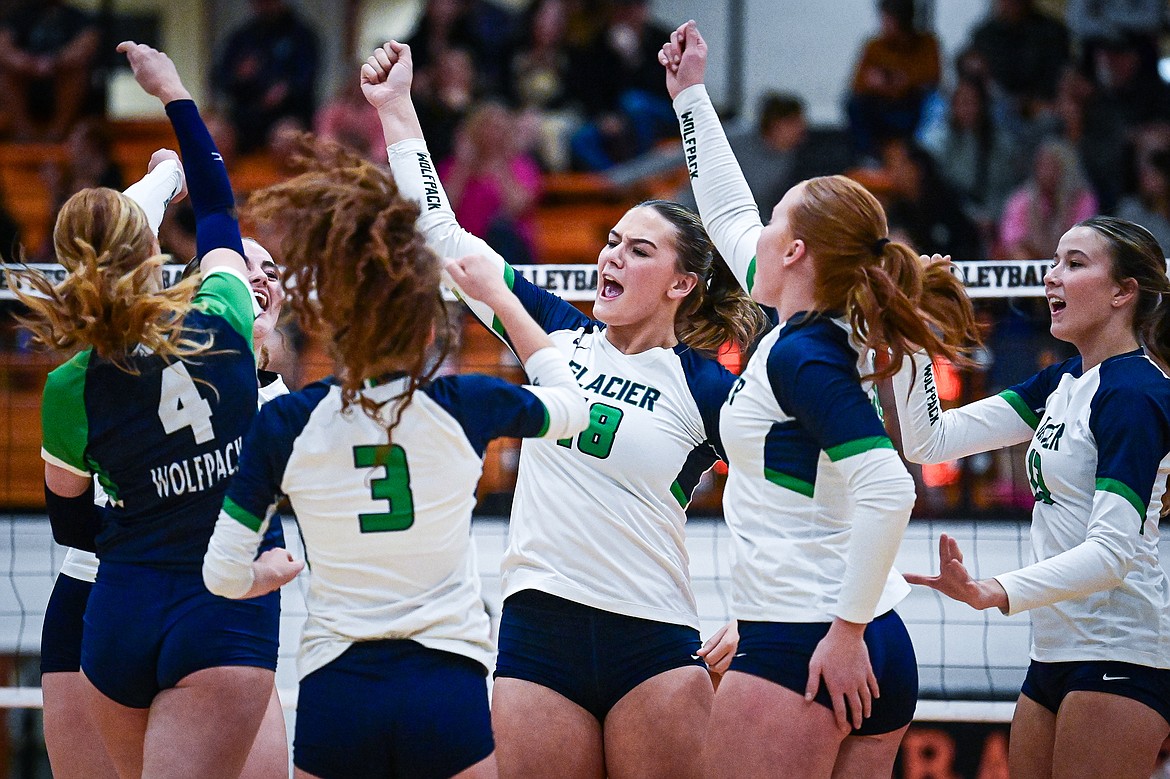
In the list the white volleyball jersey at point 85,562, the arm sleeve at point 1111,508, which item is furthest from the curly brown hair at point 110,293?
the arm sleeve at point 1111,508

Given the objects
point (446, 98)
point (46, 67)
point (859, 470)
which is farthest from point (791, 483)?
point (46, 67)

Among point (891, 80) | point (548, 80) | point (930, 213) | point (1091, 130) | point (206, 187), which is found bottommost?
point (206, 187)

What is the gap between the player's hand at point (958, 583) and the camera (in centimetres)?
275

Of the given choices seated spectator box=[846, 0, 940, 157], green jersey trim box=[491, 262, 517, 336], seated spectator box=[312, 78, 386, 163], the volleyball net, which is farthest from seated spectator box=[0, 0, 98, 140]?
green jersey trim box=[491, 262, 517, 336]

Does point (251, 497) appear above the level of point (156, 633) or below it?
above

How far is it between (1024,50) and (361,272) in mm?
8477

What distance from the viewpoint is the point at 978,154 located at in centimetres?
956

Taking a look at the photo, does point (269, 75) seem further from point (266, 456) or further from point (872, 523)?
point (872, 523)

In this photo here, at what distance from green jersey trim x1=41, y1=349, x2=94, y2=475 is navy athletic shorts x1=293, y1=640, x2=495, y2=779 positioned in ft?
2.88

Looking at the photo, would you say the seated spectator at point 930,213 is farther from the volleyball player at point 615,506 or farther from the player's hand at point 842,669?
the player's hand at point 842,669

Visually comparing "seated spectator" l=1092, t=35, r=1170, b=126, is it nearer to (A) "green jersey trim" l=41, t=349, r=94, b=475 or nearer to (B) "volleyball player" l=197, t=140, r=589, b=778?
(B) "volleyball player" l=197, t=140, r=589, b=778

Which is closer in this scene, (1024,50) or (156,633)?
(156,633)

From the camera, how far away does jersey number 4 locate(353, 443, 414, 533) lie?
246cm

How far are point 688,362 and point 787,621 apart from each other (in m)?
0.86
